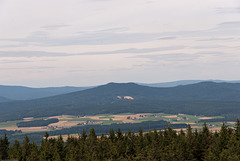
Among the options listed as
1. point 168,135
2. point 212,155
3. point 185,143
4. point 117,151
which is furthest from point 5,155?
point 212,155

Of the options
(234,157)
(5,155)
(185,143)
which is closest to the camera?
(234,157)

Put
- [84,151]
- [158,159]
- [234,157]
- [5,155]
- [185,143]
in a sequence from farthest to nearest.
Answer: [5,155] < [84,151] < [185,143] < [158,159] < [234,157]

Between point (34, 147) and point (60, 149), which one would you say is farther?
point (34, 147)

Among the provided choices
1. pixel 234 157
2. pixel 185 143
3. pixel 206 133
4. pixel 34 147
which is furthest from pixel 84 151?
pixel 234 157

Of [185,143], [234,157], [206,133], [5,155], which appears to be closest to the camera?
[234,157]

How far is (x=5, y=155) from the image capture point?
351 ft

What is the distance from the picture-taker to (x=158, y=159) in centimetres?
7119

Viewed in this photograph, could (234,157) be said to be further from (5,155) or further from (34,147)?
(5,155)

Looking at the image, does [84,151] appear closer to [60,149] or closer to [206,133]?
[60,149]

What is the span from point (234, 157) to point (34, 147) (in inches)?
2363

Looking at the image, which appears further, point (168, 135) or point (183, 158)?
point (168, 135)

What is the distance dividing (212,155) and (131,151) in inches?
1101

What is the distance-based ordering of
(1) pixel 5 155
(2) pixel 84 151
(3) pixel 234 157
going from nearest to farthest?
(3) pixel 234 157
(2) pixel 84 151
(1) pixel 5 155

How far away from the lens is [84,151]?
87250mm
